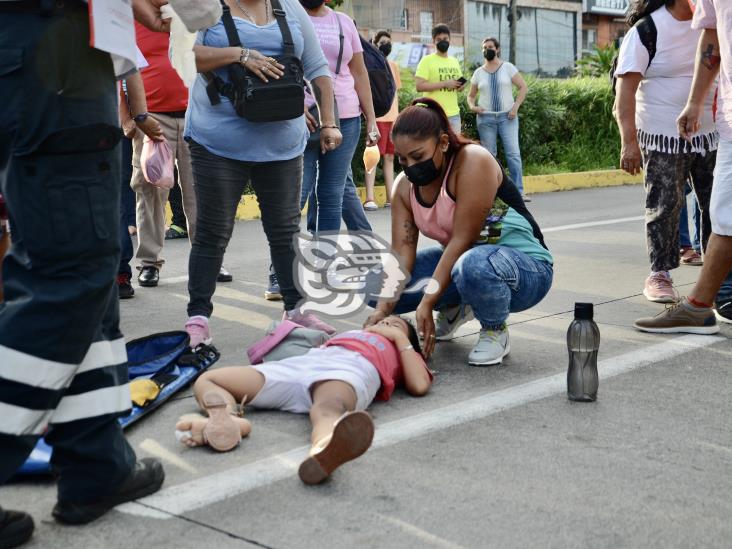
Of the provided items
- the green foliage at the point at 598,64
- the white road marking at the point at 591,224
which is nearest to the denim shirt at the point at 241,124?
the white road marking at the point at 591,224

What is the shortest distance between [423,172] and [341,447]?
189 centimetres

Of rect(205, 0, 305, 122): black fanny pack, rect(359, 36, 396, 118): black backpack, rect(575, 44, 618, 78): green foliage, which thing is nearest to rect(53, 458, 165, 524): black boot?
rect(205, 0, 305, 122): black fanny pack

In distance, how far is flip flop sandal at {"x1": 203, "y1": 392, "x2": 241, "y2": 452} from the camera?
331cm

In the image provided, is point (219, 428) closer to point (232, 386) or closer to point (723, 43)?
point (232, 386)

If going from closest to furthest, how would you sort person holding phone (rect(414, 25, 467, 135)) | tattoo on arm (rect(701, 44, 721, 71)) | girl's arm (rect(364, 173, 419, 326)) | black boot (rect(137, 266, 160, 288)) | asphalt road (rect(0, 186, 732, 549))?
1. asphalt road (rect(0, 186, 732, 549))
2. girl's arm (rect(364, 173, 419, 326))
3. tattoo on arm (rect(701, 44, 721, 71))
4. black boot (rect(137, 266, 160, 288))
5. person holding phone (rect(414, 25, 467, 135))

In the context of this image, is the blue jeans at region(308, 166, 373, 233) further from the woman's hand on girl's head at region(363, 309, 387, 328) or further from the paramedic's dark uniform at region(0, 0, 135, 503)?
the paramedic's dark uniform at region(0, 0, 135, 503)

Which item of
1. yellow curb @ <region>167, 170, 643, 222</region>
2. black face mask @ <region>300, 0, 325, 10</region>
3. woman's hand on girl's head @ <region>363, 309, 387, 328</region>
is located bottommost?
yellow curb @ <region>167, 170, 643, 222</region>

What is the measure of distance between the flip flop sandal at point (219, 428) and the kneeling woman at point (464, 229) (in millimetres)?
1167

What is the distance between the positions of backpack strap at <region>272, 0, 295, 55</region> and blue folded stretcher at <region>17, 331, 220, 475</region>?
1.47 m

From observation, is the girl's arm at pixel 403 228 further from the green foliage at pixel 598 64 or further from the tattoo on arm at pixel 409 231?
the green foliage at pixel 598 64

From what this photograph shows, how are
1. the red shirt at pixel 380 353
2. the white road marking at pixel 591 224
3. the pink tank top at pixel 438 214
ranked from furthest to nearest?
the white road marking at pixel 591 224 → the pink tank top at pixel 438 214 → the red shirt at pixel 380 353

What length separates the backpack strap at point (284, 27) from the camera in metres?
4.84

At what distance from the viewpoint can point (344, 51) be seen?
21.7ft

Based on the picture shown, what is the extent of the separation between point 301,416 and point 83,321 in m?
1.31
